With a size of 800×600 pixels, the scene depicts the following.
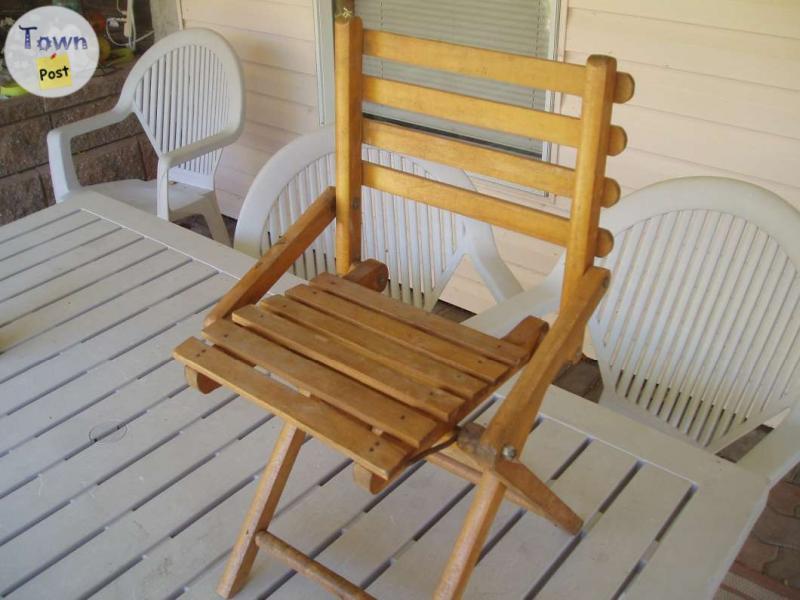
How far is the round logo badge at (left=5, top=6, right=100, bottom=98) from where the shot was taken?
3.30 m

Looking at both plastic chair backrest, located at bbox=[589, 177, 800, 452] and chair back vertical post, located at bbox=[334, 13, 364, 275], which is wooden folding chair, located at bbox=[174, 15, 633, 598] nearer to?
chair back vertical post, located at bbox=[334, 13, 364, 275]

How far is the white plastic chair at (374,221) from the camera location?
6.97 feet

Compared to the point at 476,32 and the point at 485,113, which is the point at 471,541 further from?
the point at 476,32

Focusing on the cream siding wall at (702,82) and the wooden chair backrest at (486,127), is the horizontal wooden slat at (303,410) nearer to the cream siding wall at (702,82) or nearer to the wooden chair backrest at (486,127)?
the wooden chair backrest at (486,127)

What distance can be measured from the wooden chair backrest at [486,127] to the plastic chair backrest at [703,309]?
1.64 feet

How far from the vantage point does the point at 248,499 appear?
1.35 m

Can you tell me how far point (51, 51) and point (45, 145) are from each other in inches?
14.8

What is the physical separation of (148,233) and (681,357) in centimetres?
121

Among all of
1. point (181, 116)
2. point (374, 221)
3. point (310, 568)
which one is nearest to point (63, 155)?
point (181, 116)

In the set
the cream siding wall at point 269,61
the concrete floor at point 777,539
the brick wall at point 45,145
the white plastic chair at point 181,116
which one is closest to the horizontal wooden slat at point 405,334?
the concrete floor at point 777,539

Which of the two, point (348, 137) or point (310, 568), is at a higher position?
point (348, 137)

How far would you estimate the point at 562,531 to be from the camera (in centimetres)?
127

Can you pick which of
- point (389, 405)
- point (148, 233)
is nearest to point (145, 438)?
point (389, 405)

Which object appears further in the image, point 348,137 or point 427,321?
point 348,137
